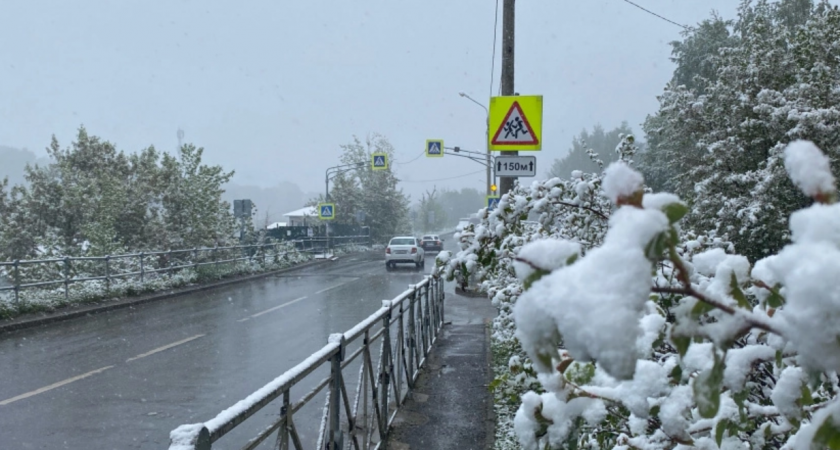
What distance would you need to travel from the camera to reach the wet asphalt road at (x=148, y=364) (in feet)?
21.9

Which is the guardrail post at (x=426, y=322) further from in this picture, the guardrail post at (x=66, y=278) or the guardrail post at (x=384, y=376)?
the guardrail post at (x=66, y=278)

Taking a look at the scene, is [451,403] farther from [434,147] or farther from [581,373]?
[434,147]

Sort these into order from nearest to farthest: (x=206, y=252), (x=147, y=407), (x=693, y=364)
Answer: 1. (x=693, y=364)
2. (x=147, y=407)
3. (x=206, y=252)

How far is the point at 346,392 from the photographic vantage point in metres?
4.39

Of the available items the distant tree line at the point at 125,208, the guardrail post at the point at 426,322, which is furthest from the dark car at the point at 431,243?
the guardrail post at the point at 426,322

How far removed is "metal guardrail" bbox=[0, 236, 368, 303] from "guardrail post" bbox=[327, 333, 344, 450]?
11.3 meters

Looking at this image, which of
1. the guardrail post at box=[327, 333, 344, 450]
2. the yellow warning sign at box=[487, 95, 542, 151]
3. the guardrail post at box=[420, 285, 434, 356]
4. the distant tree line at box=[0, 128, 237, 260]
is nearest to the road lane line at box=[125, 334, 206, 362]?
the guardrail post at box=[420, 285, 434, 356]

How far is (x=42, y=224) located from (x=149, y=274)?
28.7 ft

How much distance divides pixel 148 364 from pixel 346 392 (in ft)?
20.3

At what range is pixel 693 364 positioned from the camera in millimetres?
1718

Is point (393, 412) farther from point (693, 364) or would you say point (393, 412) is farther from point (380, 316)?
point (693, 364)

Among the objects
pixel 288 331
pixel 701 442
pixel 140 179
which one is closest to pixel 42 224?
pixel 140 179

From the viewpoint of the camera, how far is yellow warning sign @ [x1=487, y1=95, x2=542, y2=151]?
1038 cm

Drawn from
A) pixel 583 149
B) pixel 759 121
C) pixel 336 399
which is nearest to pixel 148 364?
pixel 336 399
